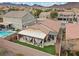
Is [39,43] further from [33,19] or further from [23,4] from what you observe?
[23,4]

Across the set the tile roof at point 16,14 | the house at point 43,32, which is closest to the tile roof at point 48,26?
the house at point 43,32

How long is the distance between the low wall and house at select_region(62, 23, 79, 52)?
20 cm

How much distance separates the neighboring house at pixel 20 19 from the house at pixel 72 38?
1.08 ft

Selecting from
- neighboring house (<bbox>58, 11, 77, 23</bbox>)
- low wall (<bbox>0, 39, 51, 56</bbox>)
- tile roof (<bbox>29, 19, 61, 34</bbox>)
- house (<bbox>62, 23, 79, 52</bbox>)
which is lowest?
low wall (<bbox>0, 39, 51, 56</bbox>)

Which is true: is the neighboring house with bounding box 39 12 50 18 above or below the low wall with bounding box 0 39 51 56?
above

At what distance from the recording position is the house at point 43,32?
1.85 m

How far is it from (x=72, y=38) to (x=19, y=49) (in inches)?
19.2

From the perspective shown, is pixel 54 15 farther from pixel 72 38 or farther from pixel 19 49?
pixel 19 49

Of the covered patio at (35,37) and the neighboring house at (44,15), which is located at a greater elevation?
the neighboring house at (44,15)

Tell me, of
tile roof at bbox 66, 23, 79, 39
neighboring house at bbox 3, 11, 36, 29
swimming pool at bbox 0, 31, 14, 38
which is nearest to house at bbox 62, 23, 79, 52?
tile roof at bbox 66, 23, 79, 39

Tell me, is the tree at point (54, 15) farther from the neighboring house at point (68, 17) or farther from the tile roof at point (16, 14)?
the tile roof at point (16, 14)

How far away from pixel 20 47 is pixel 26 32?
0.15 m

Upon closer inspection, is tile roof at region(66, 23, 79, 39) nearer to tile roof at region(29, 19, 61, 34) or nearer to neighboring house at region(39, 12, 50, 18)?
tile roof at region(29, 19, 61, 34)

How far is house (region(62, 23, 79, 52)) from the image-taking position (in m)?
1.84
